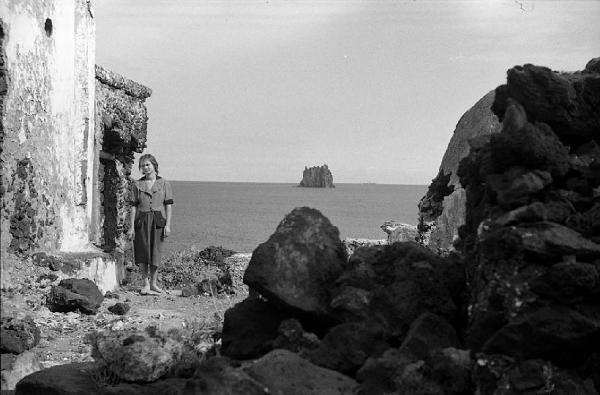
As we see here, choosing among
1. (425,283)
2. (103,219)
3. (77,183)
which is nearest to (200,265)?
(103,219)

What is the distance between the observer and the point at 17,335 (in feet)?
20.9

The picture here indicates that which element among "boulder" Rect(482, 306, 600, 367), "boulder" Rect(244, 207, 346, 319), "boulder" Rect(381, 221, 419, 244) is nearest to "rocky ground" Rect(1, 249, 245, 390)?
"boulder" Rect(244, 207, 346, 319)

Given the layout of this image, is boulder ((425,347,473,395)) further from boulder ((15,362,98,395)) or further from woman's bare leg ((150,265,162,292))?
woman's bare leg ((150,265,162,292))

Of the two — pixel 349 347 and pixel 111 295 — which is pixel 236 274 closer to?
pixel 111 295

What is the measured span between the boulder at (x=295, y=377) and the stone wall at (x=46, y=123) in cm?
510

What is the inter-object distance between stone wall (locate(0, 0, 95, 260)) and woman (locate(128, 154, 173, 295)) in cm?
64

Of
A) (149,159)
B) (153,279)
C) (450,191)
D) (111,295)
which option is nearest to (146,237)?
(153,279)

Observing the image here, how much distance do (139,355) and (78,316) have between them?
393 cm

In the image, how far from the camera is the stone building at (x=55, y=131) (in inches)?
332

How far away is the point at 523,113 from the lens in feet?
14.8

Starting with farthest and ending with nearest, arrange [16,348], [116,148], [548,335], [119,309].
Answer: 1. [116,148]
2. [119,309]
3. [16,348]
4. [548,335]

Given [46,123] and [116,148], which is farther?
[116,148]

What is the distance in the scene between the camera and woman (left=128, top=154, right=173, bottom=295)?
10.1 meters

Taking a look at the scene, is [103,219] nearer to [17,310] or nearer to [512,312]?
[17,310]
